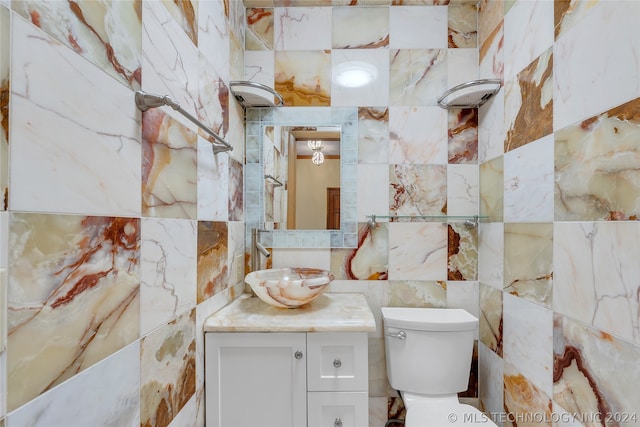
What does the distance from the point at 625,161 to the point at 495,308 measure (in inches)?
35.6

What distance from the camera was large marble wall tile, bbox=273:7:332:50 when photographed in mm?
1701

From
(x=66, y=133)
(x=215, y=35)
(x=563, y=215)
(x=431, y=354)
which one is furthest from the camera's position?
(x=431, y=354)

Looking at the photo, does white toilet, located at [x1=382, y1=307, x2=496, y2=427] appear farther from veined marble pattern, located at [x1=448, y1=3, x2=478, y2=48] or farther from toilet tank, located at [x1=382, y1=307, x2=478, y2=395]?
veined marble pattern, located at [x1=448, y1=3, x2=478, y2=48]

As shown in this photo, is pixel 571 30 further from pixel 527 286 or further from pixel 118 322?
pixel 118 322

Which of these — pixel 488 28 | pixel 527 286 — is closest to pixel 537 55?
pixel 488 28

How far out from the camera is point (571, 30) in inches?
38.6

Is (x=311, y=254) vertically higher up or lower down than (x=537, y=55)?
lower down

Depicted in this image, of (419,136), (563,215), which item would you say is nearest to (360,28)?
(419,136)

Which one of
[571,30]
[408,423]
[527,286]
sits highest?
[571,30]

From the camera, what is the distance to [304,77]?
171cm

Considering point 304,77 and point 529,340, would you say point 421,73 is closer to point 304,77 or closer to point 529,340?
point 304,77

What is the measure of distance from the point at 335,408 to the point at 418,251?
0.88 meters

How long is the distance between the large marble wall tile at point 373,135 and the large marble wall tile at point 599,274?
0.90 m

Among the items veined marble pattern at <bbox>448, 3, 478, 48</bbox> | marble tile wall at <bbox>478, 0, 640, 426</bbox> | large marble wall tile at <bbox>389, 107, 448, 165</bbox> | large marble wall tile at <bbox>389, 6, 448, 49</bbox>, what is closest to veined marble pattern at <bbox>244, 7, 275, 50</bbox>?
large marble wall tile at <bbox>389, 6, 448, 49</bbox>
